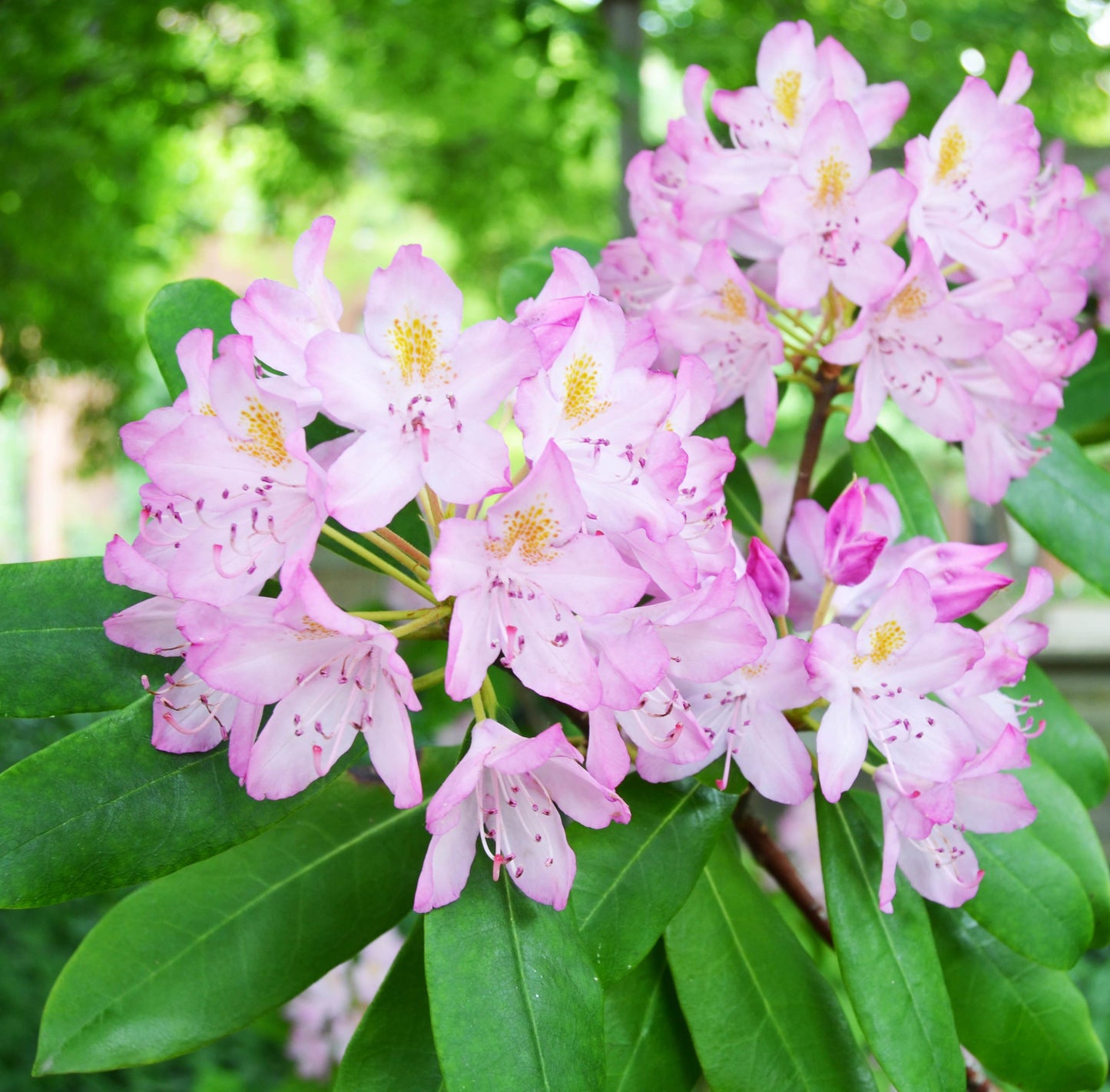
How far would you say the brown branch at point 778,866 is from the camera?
82cm

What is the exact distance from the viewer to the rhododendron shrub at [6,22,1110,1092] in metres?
0.54

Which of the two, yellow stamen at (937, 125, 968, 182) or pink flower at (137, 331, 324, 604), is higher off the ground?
yellow stamen at (937, 125, 968, 182)

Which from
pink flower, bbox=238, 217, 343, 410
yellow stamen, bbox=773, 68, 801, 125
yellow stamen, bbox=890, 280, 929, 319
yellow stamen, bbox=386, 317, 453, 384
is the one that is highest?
yellow stamen, bbox=773, 68, 801, 125

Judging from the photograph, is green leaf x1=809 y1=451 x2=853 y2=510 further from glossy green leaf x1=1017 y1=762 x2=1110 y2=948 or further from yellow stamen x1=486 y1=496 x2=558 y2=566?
yellow stamen x1=486 y1=496 x2=558 y2=566

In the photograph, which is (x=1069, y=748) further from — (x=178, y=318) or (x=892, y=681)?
(x=178, y=318)

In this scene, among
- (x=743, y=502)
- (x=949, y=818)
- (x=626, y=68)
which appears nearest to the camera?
(x=949, y=818)

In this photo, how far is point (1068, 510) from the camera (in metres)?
0.97

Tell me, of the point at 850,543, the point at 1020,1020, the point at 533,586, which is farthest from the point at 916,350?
the point at 1020,1020

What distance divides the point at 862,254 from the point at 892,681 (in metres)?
0.28

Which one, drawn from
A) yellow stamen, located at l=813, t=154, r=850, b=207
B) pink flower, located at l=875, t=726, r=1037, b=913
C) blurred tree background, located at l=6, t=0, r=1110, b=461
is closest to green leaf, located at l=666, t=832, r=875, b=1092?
pink flower, located at l=875, t=726, r=1037, b=913

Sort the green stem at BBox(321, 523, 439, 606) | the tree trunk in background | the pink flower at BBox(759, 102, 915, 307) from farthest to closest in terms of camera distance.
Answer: the tree trunk in background
the pink flower at BBox(759, 102, 915, 307)
the green stem at BBox(321, 523, 439, 606)

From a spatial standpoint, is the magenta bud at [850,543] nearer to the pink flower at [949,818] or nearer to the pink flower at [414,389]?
the pink flower at [949,818]

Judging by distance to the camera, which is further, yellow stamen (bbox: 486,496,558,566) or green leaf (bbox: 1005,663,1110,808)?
green leaf (bbox: 1005,663,1110,808)

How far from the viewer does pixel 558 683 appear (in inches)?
20.7
